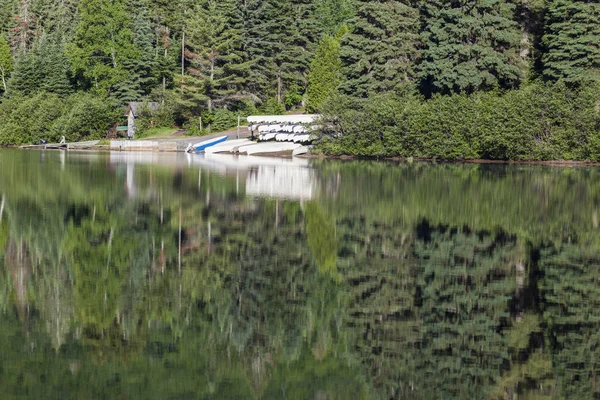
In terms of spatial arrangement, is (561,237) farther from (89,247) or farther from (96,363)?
(96,363)

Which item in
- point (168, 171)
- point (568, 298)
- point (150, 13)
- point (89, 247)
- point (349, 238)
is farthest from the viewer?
point (150, 13)

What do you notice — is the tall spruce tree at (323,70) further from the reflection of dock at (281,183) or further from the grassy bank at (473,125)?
the reflection of dock at (281,183)

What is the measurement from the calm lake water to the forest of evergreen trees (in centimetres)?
2603

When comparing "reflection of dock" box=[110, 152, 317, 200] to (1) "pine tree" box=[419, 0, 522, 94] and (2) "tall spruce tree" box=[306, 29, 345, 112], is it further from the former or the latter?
(2) "tall spruce tree" box=[306, 29, 345, 112]

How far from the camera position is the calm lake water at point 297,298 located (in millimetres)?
9109

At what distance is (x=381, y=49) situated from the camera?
195 ft

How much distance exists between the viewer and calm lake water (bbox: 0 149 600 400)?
9109 millimetres

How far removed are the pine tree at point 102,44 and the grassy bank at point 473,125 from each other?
32852mm

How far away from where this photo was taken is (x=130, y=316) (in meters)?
11.3

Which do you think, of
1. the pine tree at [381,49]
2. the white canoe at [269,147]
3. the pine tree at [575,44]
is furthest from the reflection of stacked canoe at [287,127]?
the pine tree at [575,44]

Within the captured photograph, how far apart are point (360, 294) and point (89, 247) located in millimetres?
5847

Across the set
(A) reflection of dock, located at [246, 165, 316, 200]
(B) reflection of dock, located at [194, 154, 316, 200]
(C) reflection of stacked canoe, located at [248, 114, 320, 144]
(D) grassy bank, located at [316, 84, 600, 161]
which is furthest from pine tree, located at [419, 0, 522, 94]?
(A) reflection of dock, located at [246, 165, 316, 200]

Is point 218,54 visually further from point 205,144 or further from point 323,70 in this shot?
point 205,144

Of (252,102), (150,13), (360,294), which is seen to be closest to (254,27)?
(252,102)
